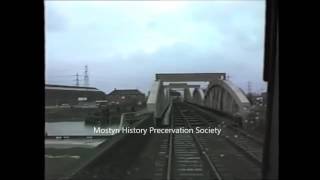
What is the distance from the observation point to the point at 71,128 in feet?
18.6

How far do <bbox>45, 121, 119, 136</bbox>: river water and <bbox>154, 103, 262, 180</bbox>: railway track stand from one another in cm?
84

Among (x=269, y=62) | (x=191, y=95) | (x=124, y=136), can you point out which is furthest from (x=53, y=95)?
(x=191, y=95)

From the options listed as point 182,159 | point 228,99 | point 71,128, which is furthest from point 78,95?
point 228,99

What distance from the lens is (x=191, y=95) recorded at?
971 centimetres

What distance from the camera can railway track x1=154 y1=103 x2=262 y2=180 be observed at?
5.44m

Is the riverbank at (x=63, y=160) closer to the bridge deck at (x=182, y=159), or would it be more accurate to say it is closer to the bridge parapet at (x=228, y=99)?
the bridge deck at (x=182, y=159)

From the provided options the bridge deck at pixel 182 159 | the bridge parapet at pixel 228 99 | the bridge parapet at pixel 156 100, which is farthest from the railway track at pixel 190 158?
the bridge parapet at pixel 228 99

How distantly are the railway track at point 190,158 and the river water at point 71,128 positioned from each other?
2.76ft

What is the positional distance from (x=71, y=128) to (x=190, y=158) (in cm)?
137

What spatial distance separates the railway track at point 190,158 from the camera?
→ 214 inches

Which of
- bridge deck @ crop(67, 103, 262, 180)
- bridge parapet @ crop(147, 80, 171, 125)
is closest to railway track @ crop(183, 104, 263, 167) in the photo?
bridge deck @ crop(67, 103, 262, 180)

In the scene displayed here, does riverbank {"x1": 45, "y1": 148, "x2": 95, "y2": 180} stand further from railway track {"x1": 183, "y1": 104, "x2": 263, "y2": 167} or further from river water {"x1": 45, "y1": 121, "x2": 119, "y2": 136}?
railway track {"x1": 183, "y1": 104, "x2": 263, "y2": 167}
